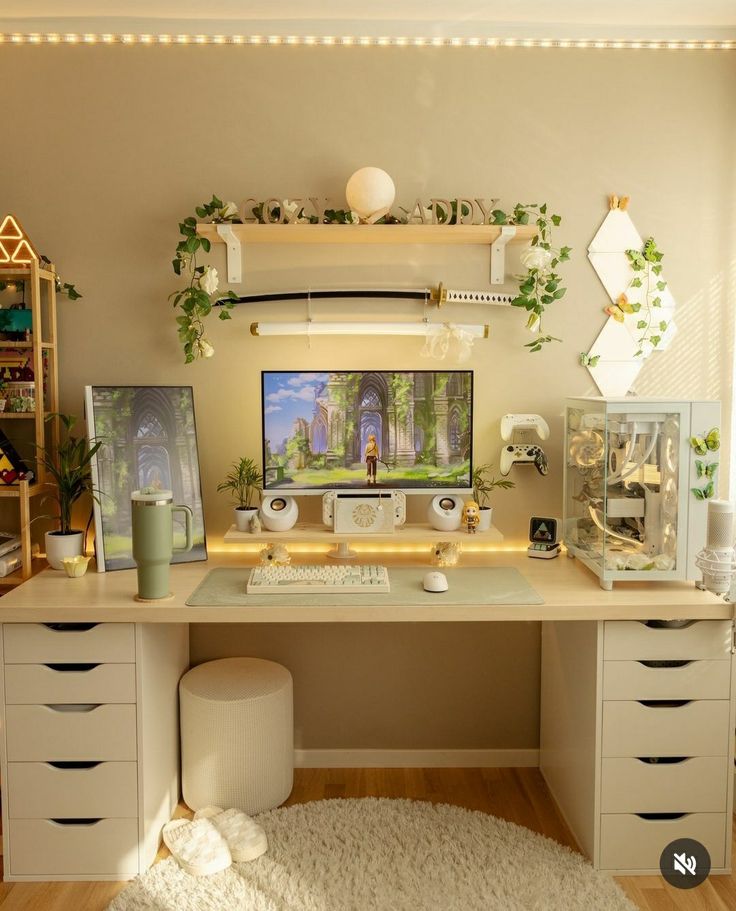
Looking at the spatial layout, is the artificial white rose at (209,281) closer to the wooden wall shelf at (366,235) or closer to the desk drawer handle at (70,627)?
the wooden wall shelf at (366,235)

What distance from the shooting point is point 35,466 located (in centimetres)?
277

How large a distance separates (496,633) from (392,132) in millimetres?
1858

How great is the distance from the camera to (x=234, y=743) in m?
2.52

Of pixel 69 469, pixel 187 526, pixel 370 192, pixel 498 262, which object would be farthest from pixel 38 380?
pixel 498 262

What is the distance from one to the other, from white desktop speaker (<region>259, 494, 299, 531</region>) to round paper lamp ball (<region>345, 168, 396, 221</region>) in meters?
1.00

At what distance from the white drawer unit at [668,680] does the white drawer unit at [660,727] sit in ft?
0.10

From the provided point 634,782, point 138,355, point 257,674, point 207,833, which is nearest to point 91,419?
point 138,355

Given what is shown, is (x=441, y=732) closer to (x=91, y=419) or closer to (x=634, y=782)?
(x=634, y=782)

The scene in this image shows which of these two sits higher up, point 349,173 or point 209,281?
point 349,173

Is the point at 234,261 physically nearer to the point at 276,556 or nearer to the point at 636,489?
the point at 276,556

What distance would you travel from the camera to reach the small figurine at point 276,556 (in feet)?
8.52

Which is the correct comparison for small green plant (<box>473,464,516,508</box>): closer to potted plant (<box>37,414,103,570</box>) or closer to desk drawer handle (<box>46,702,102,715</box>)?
potted plant (<box>37,414,103,570</box>)

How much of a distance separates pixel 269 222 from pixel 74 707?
1.67 metres

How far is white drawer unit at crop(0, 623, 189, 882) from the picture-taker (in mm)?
2225
